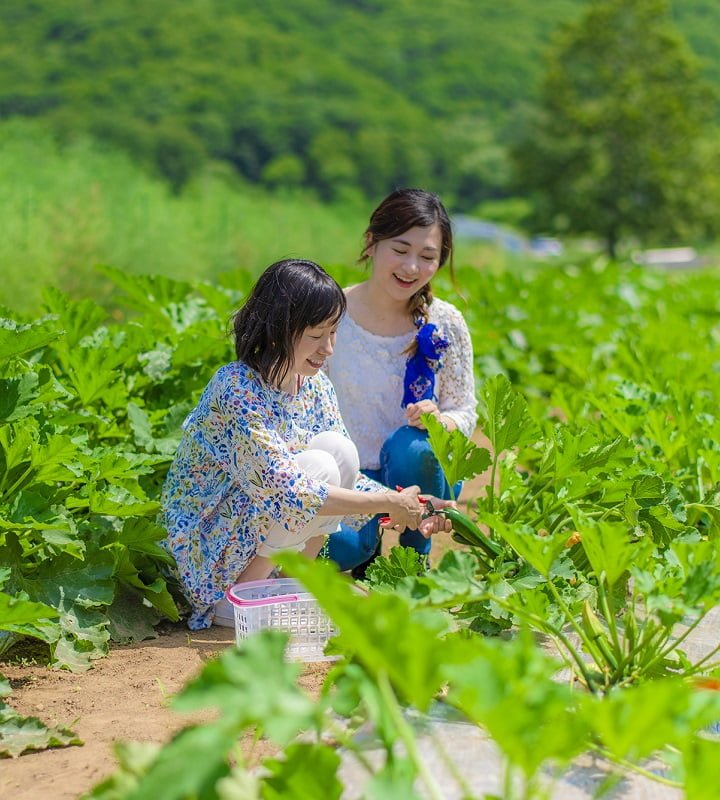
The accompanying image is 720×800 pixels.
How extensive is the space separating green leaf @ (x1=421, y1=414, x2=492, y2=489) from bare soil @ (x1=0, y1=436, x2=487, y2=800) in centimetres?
70

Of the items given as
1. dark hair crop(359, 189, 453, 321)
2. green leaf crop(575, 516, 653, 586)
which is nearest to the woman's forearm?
green leaf crop(575, 516, 653, 586)

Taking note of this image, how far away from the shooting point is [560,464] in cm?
373

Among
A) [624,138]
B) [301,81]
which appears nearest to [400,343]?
[624,138]

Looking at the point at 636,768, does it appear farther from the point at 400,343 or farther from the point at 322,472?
the point at 400,343

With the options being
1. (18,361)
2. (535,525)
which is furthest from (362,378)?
(18,361)

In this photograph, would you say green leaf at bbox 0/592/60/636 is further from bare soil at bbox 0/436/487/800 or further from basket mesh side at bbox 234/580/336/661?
basket mesh side at bbox 234/580/336/661

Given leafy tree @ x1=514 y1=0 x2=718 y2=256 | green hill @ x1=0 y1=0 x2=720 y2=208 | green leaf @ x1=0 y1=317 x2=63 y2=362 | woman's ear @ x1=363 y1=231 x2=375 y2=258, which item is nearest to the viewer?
green leaf @ x1=0 y1=317 x2=63 y2=362

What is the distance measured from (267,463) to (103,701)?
0.81m

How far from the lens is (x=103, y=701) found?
3088 mm

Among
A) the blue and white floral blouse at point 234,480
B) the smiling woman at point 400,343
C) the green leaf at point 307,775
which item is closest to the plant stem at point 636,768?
the green leaf at point 307,775

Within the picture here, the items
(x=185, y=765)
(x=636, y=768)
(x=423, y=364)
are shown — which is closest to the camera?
(x=185, y=765)

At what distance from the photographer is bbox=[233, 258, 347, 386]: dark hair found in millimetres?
3543

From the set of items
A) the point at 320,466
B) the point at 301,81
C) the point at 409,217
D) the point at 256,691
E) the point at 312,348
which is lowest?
the point at 320,466

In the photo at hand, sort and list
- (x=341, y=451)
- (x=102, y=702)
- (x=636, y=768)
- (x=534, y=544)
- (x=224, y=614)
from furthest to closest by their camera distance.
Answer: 1. (x=224, y=614)
2. (x=341, y=451)
3. (x=102, y=702)
4. (x=534, y=544)
5. (x=636, y=768)
